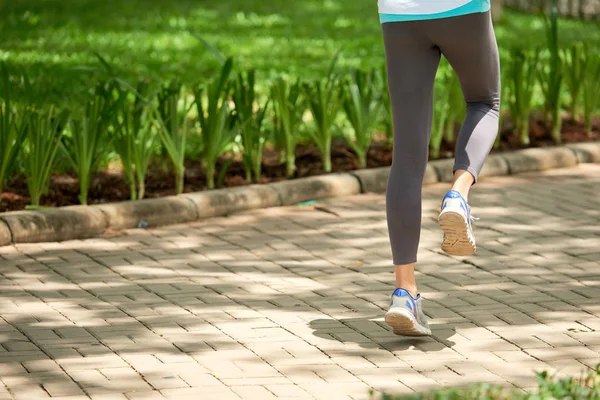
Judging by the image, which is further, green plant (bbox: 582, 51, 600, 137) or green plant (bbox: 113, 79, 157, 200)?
green plant (bbox: 582, 51, 600, 137)

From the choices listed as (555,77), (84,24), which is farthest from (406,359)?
(84,24)

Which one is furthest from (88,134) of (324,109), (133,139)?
(324,109)

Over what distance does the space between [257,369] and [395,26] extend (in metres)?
1.36

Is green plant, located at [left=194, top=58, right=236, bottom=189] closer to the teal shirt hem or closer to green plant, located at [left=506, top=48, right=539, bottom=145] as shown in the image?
green plant, located at [left=506, top=48, right=539, bottom=145]

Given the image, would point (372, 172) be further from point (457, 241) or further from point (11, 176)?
point (457, 241)

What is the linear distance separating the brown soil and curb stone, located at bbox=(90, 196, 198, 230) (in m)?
0.31

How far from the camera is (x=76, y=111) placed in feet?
20.5

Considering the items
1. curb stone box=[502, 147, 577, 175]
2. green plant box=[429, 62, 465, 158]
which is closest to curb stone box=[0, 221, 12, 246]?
green plant box=[429, 62, 465, 158]

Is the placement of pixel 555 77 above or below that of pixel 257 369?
above

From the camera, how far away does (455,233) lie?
4.15 meters

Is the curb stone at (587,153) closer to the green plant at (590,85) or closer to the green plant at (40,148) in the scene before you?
the green plant at (590,85)

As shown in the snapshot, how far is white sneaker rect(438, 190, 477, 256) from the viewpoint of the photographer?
4102 millimetres

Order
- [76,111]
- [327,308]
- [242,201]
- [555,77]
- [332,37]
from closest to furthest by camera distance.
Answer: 1. [327,308]
2. [76,111]
3. [242,201]
4. [555,77]
5. [332,37]

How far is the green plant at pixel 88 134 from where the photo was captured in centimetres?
629
